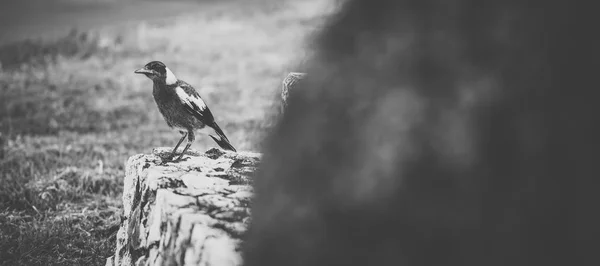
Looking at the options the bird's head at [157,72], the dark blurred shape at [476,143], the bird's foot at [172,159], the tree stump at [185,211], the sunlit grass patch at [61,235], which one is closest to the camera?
the dark blurred shape at [476,143]

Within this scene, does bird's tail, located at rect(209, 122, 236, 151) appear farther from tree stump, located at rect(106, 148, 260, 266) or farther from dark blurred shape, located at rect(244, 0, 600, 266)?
dark blurred shape, located at rect(244, 0, 600, 266)

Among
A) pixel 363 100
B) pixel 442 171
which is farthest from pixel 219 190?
pixel 442 171

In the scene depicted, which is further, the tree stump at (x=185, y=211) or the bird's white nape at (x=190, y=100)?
the bird's white nape at (x=190, y=100)

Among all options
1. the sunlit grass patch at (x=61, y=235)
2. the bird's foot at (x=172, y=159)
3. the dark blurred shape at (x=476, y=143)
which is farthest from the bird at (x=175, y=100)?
the dark blurred shape at (x=476, y=143)

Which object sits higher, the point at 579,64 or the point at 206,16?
the point at 206,16

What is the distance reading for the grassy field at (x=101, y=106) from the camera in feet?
20.2

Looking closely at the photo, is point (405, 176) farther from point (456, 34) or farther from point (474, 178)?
point (456, 34)

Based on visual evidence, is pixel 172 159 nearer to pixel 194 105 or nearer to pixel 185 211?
pixel 194 105

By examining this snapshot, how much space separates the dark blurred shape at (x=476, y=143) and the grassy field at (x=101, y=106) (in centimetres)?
60

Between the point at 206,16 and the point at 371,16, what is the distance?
2909cm

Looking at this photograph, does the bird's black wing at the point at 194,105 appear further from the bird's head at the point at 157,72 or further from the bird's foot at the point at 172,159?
the bird's foot at the point at 172,159

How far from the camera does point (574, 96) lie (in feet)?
5.54

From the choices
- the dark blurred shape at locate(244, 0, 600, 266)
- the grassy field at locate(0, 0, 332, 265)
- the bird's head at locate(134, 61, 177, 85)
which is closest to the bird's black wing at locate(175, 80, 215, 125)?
the bird's head at locate(134, 61, 177, 85)

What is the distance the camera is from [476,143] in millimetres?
1708
